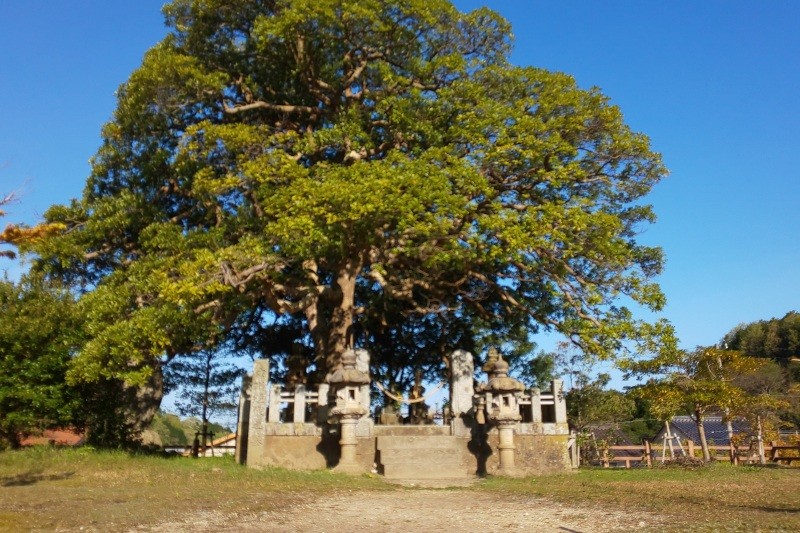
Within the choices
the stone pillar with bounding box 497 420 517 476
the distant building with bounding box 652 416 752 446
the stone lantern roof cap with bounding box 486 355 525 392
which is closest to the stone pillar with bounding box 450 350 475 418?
the stone lantern roof cap with bounding box 486 355 525 392

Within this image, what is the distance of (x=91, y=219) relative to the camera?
16.6 meters

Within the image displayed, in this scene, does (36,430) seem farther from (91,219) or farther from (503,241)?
(503,241)

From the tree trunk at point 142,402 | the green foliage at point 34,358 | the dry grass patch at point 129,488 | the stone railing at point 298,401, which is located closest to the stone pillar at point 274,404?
the stone railing at point 298,401

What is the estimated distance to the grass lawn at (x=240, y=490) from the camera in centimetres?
761

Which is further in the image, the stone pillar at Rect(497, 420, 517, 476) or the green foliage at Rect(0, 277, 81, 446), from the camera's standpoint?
the green foliage at Rect(0, 277, 81, 446)

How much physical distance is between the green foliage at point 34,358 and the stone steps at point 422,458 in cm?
761

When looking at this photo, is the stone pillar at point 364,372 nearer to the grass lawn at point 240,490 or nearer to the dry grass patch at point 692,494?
the grass lawn at point 240,490

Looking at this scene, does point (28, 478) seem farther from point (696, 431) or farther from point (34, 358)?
point (696, 431)

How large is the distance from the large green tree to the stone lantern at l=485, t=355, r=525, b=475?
1.79 m

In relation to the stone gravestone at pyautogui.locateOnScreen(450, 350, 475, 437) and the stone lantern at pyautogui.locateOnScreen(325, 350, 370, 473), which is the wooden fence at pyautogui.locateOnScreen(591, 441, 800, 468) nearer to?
the stone gravestone at pyautogui.locateOnScreen(450, 350, 475, 437)

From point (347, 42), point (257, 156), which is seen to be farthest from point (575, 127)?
point (257, 156)

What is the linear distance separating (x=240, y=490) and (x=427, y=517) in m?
3.82

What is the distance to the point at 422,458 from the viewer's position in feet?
45.3

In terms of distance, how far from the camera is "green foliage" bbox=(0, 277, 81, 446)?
14.4 metres
